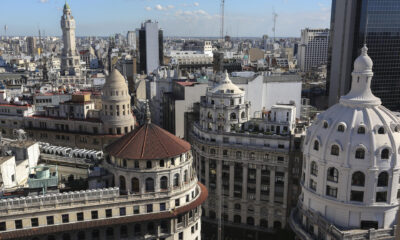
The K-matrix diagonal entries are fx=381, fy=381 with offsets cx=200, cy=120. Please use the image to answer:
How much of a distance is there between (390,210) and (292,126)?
1755 inches

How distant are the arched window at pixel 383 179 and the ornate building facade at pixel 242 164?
122 ft

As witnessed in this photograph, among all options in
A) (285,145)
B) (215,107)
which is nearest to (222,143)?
(215,107)

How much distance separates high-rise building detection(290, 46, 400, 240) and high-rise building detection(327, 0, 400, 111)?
12950 cm

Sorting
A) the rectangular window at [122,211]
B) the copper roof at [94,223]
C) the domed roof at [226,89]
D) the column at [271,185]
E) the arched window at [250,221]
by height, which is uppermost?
A: the domed roof at [226,89]

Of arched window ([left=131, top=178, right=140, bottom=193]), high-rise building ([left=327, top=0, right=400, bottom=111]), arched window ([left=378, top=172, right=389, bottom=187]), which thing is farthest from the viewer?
high-rise building ([left=327, top=0, right=400, bottom=111])

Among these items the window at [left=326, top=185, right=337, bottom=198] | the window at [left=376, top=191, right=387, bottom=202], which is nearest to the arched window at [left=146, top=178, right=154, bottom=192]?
the window at [left=326, top=185, right=337, bottom=198]

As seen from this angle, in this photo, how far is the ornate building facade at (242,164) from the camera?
331 feet

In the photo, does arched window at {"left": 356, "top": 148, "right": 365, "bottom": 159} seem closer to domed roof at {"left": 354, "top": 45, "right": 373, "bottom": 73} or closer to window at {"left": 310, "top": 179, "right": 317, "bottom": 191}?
window at {"left": 310, "top": 179, "right": 317, "bottom": 191}

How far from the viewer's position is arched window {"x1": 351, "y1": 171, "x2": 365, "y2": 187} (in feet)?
201

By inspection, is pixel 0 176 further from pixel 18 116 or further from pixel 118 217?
pixel 18 116

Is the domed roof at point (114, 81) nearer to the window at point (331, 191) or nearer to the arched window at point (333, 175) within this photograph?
the arched window at point (333, 175)

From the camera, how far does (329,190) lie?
64.0 meters

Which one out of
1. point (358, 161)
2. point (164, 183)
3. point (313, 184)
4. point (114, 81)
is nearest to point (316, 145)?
point (313, 184)

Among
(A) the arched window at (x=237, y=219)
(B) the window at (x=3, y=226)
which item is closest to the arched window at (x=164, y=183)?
(B) the window at (x=3, y=226)
